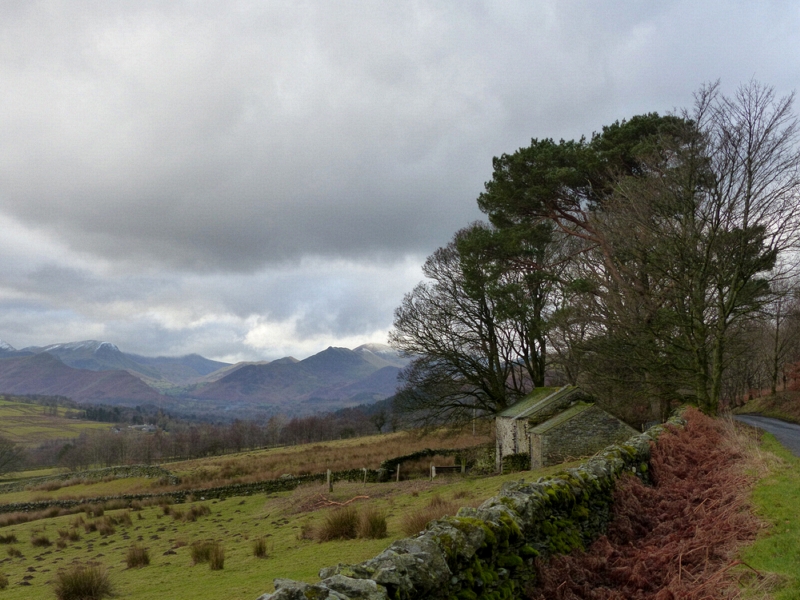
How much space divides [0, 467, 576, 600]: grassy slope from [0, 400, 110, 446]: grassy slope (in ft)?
442

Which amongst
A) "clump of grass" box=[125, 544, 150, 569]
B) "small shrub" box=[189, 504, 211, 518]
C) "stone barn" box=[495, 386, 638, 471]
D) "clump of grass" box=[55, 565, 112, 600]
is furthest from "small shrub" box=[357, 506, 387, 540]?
"small shrub" box=[189, 504, 211, 518]

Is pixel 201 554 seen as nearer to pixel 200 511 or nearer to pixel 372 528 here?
pixel 372 528

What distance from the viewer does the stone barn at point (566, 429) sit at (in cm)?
1875

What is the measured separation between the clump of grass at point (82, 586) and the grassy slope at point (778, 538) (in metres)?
11.2

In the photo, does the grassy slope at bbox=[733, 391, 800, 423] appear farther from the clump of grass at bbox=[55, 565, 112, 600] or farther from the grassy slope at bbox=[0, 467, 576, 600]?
the clump of grass at bbox=[55, 565, 112, 600]

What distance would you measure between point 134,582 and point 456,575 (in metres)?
10.3

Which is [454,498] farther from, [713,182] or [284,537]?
[713,182]

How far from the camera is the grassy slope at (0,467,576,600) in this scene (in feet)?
31.3

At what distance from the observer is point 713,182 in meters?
16.3

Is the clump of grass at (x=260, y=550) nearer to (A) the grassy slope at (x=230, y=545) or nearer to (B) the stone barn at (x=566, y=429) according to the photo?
(A) the grassy slope at (x=230, y=545)

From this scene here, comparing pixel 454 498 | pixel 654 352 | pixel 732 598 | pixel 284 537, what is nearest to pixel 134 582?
pixel 284 537

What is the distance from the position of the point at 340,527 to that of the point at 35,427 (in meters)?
198

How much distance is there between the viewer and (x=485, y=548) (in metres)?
5.13

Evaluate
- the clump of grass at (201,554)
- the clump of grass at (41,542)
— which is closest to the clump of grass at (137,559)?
the clump of grass at (201,554)
